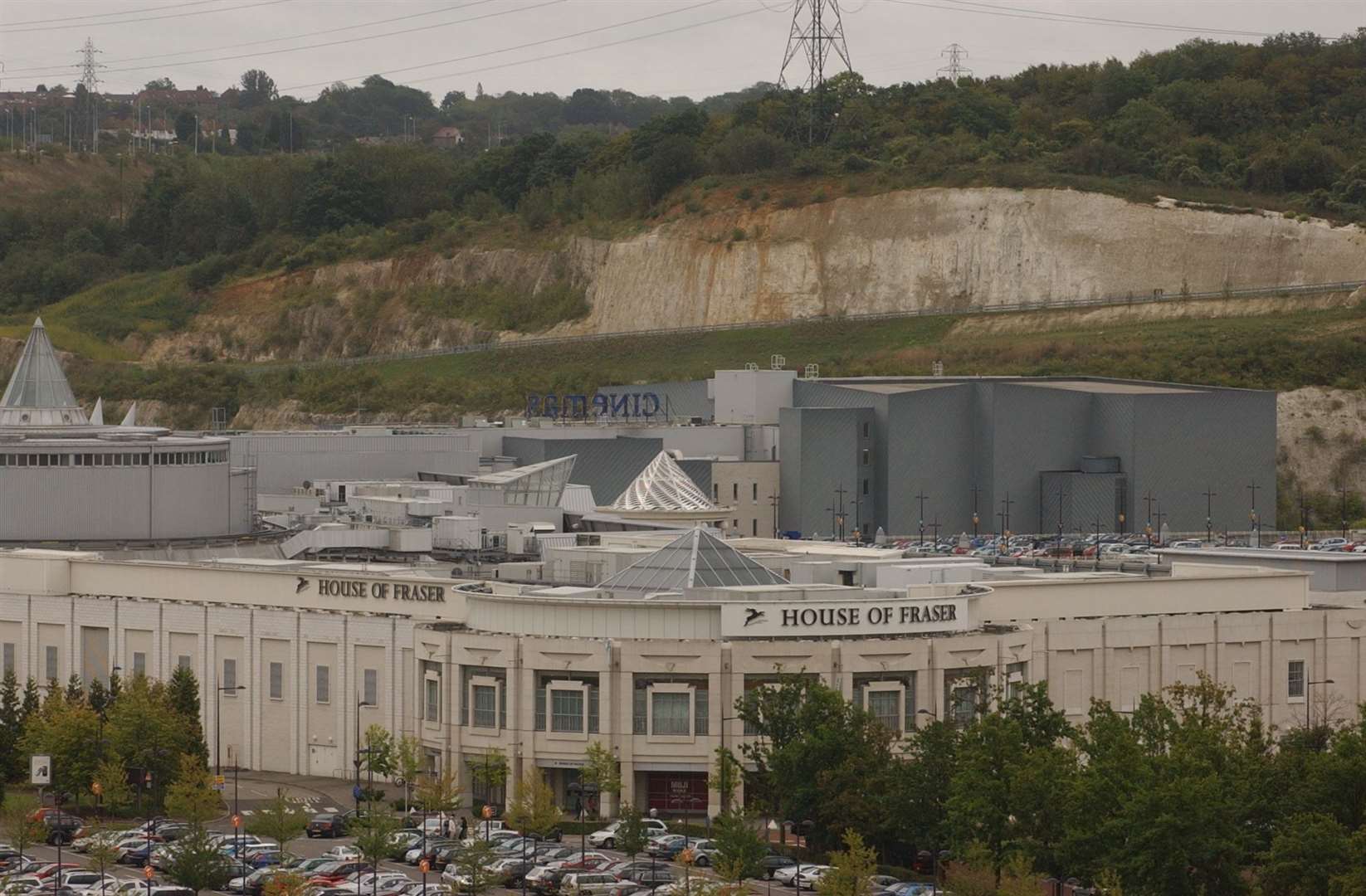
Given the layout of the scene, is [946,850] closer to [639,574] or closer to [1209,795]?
[1209,795]

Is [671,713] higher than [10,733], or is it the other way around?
[671,713]

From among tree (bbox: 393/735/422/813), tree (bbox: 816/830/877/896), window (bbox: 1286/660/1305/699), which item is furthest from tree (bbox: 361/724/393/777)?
window (bbox: 1286/660/1305/699)

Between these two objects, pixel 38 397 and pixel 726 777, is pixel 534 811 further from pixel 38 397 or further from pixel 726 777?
pixel 38 397

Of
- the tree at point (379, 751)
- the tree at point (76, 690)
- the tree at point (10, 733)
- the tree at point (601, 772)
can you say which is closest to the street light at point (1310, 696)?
the tree at point (601, 772)

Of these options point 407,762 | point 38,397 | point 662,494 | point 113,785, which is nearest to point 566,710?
point 407,762

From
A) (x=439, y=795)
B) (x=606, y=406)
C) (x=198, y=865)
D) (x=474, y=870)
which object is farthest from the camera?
(x=606, y=406)

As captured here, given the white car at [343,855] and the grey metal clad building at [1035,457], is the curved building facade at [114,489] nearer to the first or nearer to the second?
the white car at [343,855]

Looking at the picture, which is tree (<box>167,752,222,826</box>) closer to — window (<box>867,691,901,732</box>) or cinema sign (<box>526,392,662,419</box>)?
window (<box>867,691,901,732</box>)

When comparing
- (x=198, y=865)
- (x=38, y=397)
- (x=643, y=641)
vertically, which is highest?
(x=38, y=397)
